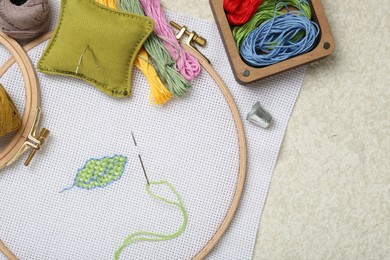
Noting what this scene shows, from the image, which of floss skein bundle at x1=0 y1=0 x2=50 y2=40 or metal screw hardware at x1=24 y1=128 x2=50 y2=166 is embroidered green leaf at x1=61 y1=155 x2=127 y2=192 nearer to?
metal screw hardware at x1=24 y1=128 x2=50 y2=166

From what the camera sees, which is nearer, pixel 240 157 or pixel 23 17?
pixel 23 17

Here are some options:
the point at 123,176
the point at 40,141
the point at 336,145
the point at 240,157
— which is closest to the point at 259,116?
the point at 240,157

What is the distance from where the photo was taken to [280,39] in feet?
3.97

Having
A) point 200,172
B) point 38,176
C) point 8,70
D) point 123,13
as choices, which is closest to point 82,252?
point 38,176

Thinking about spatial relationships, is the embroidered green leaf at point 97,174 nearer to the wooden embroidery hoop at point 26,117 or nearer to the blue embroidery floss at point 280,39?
the wooden embroidery hoop at point 26,117

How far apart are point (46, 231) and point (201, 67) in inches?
22.2

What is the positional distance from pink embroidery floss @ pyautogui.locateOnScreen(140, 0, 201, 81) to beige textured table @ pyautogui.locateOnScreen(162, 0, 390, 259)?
0.30 m

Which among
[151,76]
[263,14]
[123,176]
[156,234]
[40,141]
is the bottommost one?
[156,234]

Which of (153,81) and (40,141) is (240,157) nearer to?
(153,81)

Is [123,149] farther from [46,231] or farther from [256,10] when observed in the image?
[256,10]

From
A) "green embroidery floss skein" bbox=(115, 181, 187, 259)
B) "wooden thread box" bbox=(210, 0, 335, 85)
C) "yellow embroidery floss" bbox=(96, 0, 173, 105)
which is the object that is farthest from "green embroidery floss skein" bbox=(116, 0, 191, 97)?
Answer: "green embroidery floss skein" bbox=(115, 181, 187, 259)

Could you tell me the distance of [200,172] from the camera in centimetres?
124

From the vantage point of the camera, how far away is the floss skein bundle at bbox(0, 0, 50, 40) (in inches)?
43.9

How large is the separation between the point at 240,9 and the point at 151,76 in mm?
272
